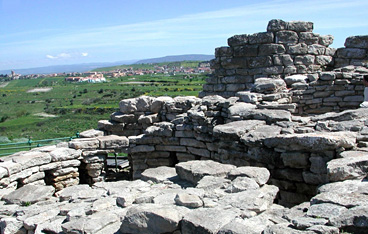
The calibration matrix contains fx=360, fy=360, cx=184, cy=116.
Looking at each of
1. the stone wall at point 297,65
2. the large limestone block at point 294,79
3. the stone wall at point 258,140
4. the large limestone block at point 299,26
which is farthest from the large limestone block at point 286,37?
the stone wall at point 258,140

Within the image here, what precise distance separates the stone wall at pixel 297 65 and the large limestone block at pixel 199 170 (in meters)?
4.21

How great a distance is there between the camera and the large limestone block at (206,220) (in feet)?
12.0

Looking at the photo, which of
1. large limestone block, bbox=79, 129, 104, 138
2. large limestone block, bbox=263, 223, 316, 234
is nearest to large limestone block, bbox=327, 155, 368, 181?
large limestone block, bbox=263, 223, 316, 234

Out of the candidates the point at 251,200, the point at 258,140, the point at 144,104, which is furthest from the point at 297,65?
the point at 251,200

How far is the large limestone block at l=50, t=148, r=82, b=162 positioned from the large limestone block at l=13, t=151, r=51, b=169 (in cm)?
15

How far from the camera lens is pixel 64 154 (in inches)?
341

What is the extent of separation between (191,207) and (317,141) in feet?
6.92

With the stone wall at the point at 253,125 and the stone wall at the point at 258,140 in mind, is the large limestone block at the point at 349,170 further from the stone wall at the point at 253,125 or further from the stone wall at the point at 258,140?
the stone wall at the point at 258,140

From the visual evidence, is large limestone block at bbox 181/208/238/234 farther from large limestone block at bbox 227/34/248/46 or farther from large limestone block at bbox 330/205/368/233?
large limestone block at bbox 227/34/248/46

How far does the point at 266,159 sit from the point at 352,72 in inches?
216

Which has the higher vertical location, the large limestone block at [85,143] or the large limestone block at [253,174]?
the large limestone block at [253,174]

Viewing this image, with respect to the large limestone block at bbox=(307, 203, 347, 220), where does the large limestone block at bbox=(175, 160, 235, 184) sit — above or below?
below

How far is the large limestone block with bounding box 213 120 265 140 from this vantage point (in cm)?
645

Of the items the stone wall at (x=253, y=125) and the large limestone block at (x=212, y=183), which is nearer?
the large limestone block at (x=212, y=183)
